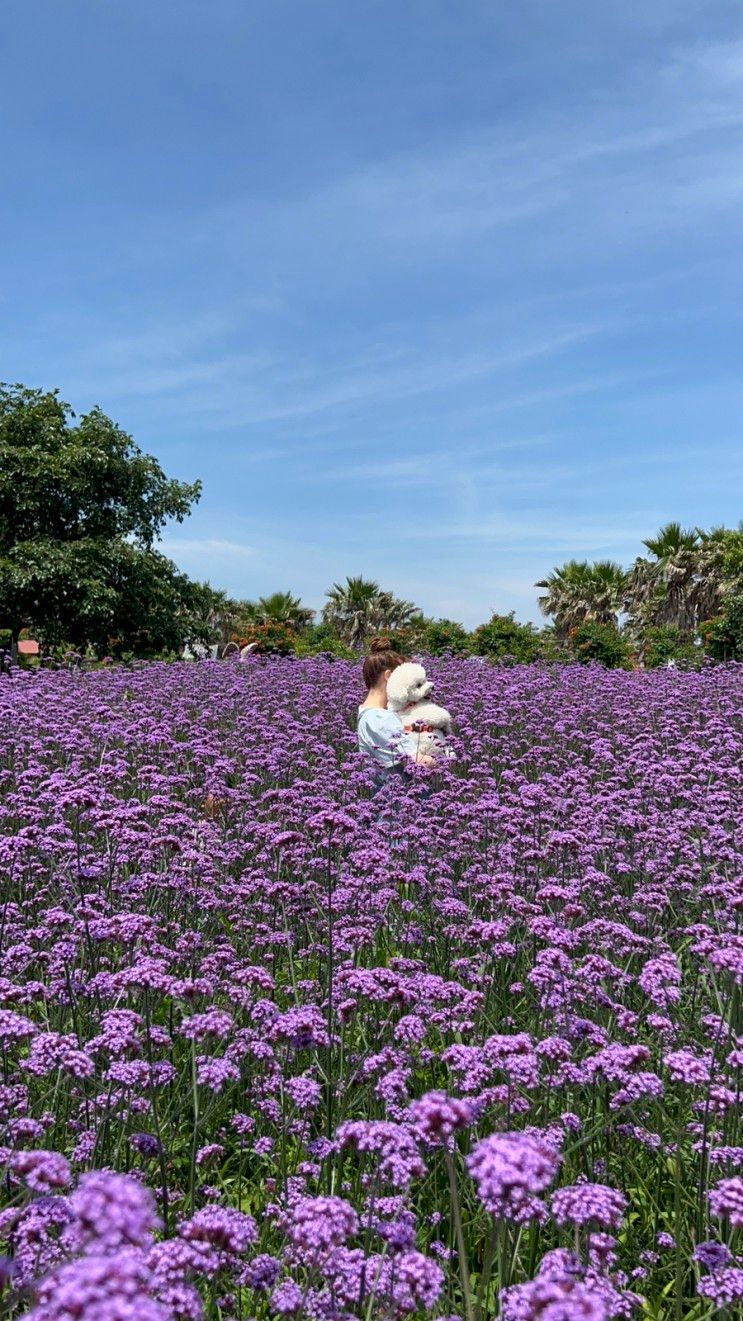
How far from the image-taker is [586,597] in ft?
124

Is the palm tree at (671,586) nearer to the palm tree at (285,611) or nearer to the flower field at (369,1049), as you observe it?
the palm tree at (285,611)

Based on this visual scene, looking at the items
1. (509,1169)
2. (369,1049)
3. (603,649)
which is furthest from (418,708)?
(603,649)

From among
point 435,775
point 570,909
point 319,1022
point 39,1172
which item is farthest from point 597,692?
point 39,1172

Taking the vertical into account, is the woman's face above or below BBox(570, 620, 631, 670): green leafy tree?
below

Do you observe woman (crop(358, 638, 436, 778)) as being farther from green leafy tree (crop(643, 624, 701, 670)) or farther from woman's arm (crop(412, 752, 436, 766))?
green leafy tree (crop(643, 624, 701, 670))

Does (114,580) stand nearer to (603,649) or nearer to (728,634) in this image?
(603,649)

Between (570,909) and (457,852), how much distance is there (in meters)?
2.10

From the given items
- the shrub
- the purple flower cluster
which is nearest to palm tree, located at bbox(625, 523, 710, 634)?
the shrub

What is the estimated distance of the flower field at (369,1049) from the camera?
1.96 m

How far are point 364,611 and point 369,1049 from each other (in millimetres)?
37114

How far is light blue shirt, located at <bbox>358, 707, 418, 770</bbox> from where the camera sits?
819cm

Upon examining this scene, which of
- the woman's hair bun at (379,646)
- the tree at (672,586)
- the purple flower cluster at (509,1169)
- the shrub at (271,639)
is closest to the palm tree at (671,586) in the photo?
the tree at (672,586)

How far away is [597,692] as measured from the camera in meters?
13.3

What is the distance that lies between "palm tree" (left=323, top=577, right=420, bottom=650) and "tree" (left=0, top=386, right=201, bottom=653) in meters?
11.9
